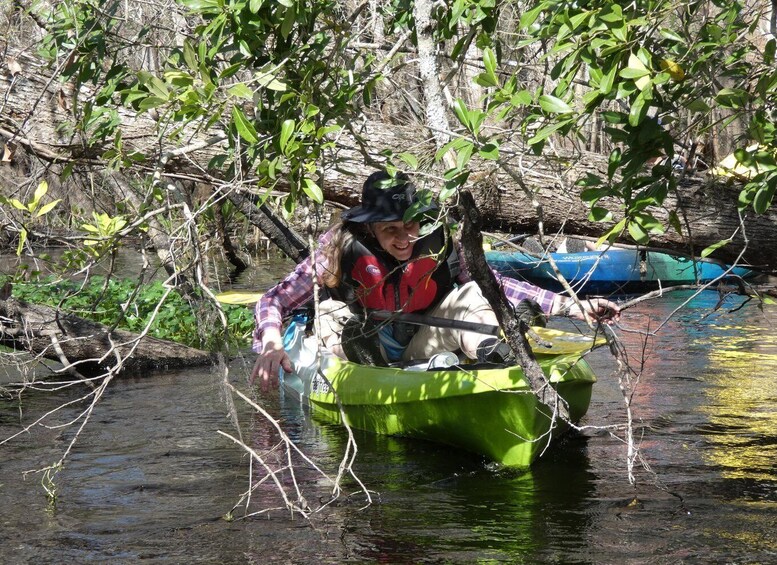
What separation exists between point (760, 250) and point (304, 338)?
8.99 ft

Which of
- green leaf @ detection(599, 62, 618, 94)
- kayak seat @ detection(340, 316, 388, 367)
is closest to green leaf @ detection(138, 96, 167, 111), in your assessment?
green leaf @ detection(599, 62, 618, 94)

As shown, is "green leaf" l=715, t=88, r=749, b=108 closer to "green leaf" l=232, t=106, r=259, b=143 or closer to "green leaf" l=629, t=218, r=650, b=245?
"green leaf" l=629, t=218, r=650, b=245

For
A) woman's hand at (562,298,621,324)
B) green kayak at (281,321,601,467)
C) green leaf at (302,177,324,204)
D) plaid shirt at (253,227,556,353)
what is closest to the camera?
green leaf at (302,177,324,204)

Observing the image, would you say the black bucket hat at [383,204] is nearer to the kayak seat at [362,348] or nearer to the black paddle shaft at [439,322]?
the black paddle shaft at [439,322]

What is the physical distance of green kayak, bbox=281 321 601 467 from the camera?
15.9 ft

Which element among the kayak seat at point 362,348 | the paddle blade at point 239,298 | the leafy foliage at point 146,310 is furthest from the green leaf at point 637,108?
the paddle blade at point 239,298

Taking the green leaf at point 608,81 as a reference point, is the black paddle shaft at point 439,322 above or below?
below

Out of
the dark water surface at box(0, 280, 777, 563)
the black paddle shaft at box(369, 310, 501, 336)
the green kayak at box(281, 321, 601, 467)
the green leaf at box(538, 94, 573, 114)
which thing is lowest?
the dark water surface at box(0, 280, 777, 563)

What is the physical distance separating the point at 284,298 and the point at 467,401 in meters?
1.08

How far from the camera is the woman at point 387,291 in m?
5.05

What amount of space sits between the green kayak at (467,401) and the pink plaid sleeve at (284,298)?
31 cm

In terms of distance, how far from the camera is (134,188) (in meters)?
7.69

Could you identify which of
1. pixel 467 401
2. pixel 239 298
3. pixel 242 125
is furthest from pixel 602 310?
pixel 239 298

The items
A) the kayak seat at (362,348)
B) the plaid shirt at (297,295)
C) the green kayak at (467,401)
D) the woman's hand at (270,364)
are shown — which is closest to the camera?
the woman's hand at (270,364)
